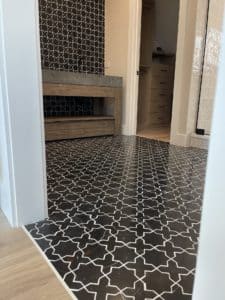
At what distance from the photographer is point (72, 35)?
358 centimetres

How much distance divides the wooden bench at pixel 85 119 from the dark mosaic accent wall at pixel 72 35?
606 millimetres

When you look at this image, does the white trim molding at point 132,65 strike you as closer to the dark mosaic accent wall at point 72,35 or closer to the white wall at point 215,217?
the dark mosaic accent wall at point 72,35

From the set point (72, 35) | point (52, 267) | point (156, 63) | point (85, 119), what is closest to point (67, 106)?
point (85, 119)

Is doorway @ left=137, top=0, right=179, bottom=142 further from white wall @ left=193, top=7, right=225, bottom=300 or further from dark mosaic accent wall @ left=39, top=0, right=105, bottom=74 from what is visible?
white wall @ left=193, top=7, right=225, bottom=300

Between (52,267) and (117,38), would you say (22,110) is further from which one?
(117,38)

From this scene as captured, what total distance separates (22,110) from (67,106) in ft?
8.90

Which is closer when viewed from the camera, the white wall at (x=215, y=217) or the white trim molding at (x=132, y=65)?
the white wall at (x=215, y=217)

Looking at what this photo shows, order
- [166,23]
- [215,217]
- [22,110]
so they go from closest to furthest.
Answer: [215,217] → [22,110] → [166,23]

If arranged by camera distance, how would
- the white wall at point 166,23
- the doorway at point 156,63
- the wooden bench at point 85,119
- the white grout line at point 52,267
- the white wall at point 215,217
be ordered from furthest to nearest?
the doorway at point 156,63 → the white wall at point 166,23 → the wooden bench at point 85,119 → the white grout line at point 52,267 → the white wall at point 215,217

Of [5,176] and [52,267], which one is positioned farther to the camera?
[5,176]

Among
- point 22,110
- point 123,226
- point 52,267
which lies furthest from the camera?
point 123,226

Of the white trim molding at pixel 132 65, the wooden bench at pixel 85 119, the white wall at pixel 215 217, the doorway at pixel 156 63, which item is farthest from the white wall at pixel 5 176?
the doorway at pixel 156 63

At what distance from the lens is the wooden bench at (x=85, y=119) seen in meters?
3.06

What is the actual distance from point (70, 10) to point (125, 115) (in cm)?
169
